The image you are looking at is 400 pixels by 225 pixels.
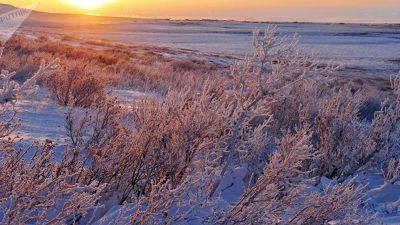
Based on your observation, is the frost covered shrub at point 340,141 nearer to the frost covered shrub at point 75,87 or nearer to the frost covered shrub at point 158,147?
the frost covered shrub at point 158,147

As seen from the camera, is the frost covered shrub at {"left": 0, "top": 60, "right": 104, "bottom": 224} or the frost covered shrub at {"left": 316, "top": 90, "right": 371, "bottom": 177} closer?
the frost covered shrub at {"left": 0, "top": 60, "right": 104, "bottom": 224}

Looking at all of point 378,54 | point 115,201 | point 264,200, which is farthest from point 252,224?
point 378,54

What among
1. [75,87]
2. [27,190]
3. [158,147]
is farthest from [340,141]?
[27,190]

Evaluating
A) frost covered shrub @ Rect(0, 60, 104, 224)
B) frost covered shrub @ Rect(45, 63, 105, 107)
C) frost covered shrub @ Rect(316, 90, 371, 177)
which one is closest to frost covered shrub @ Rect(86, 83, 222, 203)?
frost covered shrub @ Rect(0, 60, 104, 224)

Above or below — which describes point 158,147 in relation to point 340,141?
above

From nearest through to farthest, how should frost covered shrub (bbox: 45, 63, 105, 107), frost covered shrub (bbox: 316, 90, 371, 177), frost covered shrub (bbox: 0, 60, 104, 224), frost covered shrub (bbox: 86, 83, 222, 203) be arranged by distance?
frost covered shrub (bbox: 0, 60, 104, 224), frost covered shrub (bbox: 86, 83, 222, 203), frost covered shrub (bbox: 316, 90, 371, 177), frost covered shrub (bbox: 45, 63, 105, 107)

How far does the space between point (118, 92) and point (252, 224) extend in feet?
25.3

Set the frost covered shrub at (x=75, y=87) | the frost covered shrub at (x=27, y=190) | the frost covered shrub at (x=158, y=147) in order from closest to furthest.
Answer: the frost covered shrub at (x=27, y=190), the frost covered shrub at (x=158, y=147), the frost covered shrub at (x=75, y=87)

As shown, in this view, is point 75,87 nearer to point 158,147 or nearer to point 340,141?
point 340,141

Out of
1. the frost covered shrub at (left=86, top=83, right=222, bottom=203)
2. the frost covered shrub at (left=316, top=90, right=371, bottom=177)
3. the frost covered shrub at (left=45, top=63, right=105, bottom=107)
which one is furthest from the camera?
the frost covered shrub at (left=45, top=63, right=105, bottom=107)

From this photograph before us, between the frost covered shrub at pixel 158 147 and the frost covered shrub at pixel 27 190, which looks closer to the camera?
the frost covered shrub at pixel 27 190

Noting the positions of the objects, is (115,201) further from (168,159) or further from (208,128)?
(208,128)

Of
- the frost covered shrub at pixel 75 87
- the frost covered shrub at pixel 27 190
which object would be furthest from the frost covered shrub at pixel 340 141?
the frost covered shrub at pixel 27 190

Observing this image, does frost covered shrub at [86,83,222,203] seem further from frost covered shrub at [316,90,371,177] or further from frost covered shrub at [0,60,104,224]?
frost covered shrub at [316,90,371,177]
